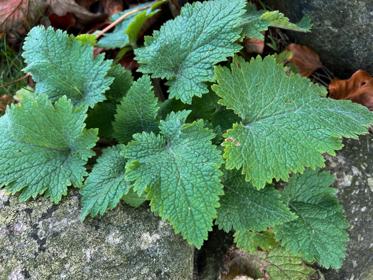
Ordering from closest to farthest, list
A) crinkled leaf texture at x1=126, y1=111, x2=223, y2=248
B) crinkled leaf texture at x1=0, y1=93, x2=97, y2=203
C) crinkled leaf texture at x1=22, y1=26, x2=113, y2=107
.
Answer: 1. crinkled leaf texture at x1=126, y1=111, x2=223, y2=248
2. crinkled leaf texture at x1=0, y1=93, x2=97, y2=203
3. crinkled leaf texture at x1=22, y1=26, x2=113, y2=107

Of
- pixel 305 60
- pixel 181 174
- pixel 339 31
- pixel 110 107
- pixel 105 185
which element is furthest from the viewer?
pixel 305 60

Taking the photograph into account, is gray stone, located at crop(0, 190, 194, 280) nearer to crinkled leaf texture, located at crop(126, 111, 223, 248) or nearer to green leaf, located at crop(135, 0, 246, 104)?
crinkled leaf texture, located at crop(126, 111, 223, 248)

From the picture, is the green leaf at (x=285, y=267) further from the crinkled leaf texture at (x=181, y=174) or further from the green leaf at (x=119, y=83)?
the green leaf at (x=119, y=83)

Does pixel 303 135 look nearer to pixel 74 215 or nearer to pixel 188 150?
pixel 188 150

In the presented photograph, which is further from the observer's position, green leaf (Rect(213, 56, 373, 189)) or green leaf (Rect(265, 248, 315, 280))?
green leaf (Rect(265, 248, 315, 280))

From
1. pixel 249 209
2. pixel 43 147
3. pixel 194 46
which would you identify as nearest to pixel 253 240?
pixel 249 209

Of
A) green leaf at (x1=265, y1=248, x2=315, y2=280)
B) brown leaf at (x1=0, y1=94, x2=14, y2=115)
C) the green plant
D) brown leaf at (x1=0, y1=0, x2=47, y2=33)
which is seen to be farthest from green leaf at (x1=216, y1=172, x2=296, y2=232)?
brown leaf at (x1=0, y1=0, x2=47, y2=33)

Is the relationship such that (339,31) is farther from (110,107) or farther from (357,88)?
(110,107)
